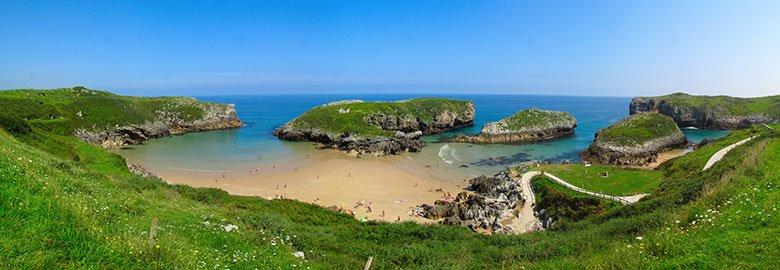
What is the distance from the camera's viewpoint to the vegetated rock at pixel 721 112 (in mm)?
122375

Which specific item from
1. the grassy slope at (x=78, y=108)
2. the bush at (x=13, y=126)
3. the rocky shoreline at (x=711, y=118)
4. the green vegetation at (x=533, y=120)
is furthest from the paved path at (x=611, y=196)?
the rocky shoreline at (x=711, y=118)

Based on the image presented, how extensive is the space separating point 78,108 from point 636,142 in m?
117

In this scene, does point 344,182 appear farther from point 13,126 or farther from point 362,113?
point 362,113

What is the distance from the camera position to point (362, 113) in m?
111

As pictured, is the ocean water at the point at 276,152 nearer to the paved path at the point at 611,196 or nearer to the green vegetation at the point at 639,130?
the green vegetation at the point at 639,130

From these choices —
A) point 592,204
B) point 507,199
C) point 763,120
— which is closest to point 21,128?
point 507,199

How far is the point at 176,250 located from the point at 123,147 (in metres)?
89.9

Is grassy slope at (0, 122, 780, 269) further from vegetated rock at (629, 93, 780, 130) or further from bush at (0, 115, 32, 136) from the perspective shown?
vegetated rock at (629, 93, 780, 130)

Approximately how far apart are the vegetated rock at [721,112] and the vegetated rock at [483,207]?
10806 cm

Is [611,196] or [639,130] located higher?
[639,130]

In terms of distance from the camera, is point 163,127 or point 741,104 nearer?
point 163,127

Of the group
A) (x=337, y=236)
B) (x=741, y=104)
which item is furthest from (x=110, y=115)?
(x=741, y=104)

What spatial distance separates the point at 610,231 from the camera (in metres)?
22.0

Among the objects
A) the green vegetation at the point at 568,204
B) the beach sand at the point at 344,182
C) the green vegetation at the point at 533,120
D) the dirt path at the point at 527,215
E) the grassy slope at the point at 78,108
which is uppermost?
the grassy slope at the point at 78,108
